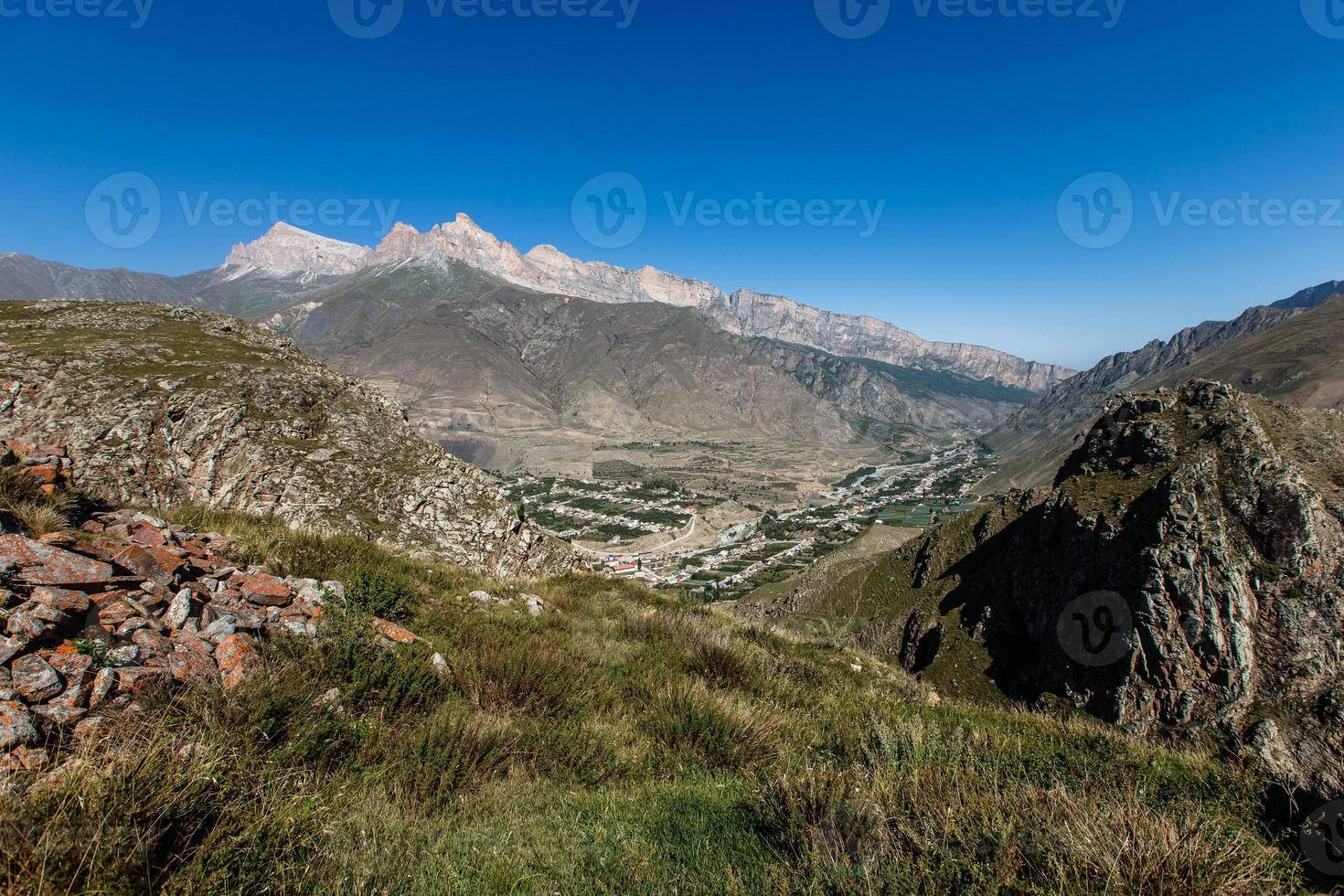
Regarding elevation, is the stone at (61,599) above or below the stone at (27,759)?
above

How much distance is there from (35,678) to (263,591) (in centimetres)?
240

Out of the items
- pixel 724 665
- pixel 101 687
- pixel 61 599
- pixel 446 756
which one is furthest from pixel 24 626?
pixel 724 665

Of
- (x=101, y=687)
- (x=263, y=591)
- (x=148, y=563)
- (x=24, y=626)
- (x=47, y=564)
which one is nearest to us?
(x=101, y=687)

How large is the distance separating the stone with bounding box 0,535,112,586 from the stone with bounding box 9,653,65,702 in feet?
4.12

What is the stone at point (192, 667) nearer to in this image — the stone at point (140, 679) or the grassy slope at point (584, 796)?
the stone at point (140, 679)

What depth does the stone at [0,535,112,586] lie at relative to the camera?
4.12 metres

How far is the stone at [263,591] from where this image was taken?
546 centimetres

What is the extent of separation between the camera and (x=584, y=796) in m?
4.06

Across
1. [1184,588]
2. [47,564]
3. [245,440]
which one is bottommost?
[1184,588]

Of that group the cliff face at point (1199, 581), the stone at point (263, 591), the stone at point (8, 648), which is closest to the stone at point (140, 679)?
the stone at point (8, 648)

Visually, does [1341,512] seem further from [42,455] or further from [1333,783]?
[42,455]

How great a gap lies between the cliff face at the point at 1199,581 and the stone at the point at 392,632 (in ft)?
132

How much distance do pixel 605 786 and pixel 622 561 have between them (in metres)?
103

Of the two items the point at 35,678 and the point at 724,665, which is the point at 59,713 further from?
the point at 724,665
